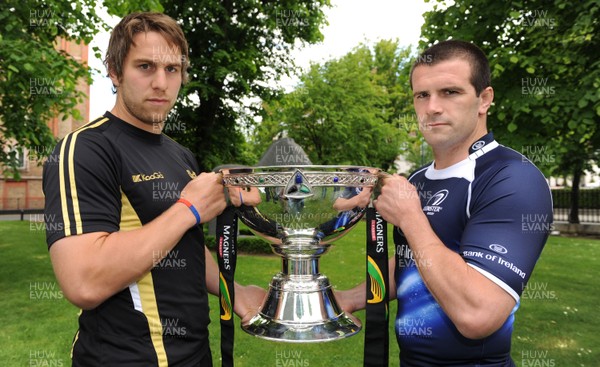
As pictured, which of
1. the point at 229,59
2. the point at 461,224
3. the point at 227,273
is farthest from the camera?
the point at 229,59

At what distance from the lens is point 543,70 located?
6.26m

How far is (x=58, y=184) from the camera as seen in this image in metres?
1.86

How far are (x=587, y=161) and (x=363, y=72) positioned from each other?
14.4m

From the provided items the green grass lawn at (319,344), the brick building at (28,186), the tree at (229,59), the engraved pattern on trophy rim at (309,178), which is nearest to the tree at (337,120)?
the tree at (229,59)

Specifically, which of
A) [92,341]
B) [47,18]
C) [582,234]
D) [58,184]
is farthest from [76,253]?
[582,234]

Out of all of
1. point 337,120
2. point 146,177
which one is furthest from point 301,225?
point 337,120

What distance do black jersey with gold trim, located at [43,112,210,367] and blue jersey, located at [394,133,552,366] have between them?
1.09m

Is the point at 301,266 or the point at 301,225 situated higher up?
the point at 301,225

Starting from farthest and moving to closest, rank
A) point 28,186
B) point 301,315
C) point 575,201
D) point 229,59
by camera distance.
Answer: point 28,186
point 575,201
point 229,59
point 301,315

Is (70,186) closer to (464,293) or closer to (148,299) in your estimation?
(148,299)

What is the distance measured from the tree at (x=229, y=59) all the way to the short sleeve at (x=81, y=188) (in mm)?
12418

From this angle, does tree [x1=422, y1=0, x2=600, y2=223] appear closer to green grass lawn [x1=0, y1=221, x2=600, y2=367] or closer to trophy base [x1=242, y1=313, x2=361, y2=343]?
green grass lawn [x1=0, y1=221, x2=600, y2=367]

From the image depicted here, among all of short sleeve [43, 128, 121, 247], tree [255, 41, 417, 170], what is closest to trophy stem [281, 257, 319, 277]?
short sleeve [43, 128, 121, 247]

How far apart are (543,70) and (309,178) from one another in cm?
565
